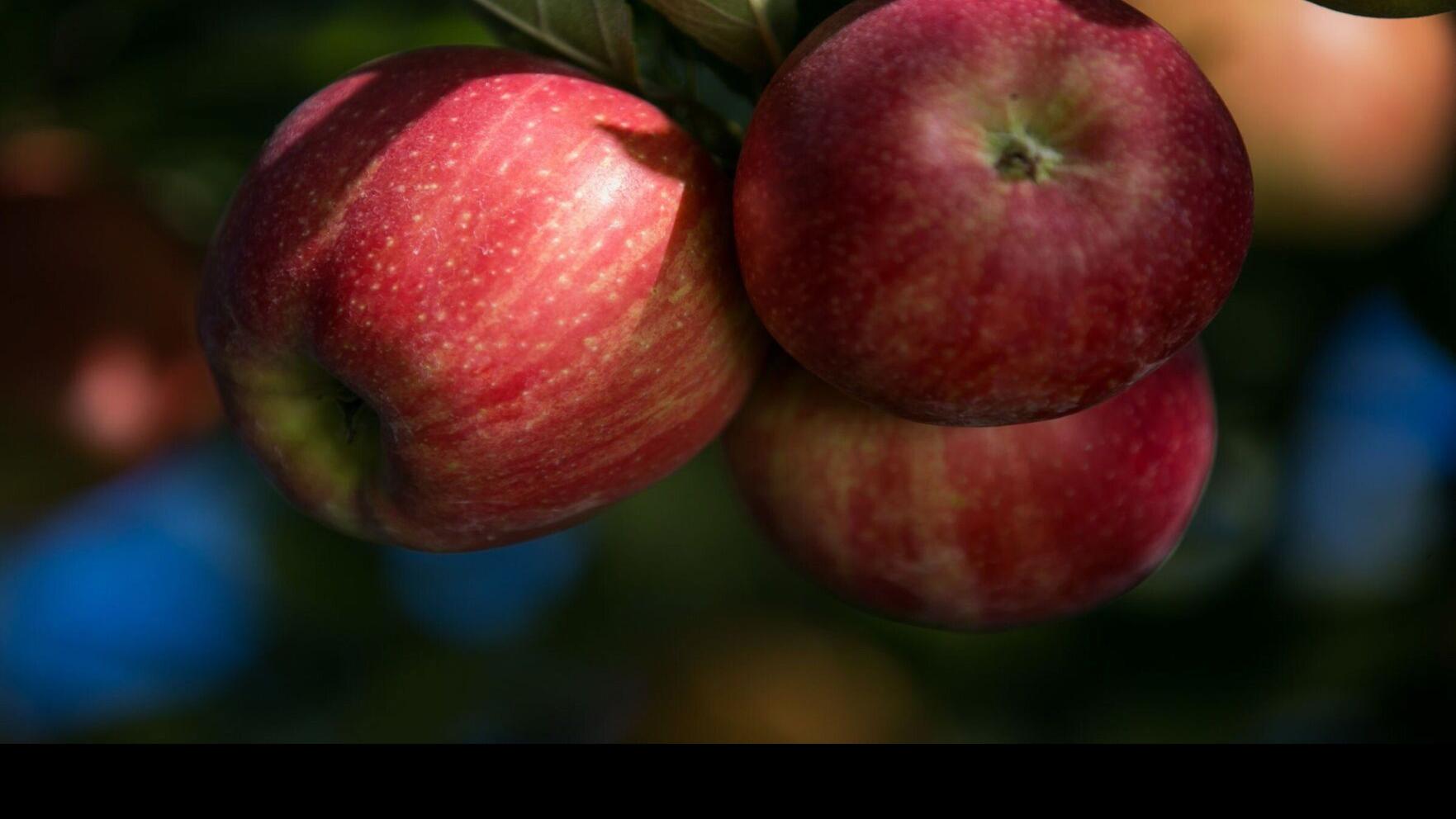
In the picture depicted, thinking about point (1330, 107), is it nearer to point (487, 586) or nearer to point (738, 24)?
point (738, 24)

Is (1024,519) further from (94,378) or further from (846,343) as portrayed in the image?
(94,378)

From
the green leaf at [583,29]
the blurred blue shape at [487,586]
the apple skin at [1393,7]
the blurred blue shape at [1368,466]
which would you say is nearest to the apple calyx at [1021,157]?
the apple skin at [1393,7]

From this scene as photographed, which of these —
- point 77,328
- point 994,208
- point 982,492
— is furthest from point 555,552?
point 994,208

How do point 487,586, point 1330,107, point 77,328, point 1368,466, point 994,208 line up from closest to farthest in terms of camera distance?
point 994,208, point 1330,107, point 77,328, point 1368,466, point 487,586

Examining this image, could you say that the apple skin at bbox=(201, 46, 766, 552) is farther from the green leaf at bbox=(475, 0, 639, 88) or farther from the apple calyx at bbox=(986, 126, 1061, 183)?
the apple calyx at bbox=(986, 126, 1061, 183)

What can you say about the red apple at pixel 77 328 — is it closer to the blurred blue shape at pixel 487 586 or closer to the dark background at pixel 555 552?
the dark background at pixel 555 552

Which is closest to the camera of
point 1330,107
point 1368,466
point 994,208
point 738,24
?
point 994,208

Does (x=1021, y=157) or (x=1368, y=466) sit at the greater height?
(x=1021, y=157)

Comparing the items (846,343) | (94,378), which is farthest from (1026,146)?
(94,378)
